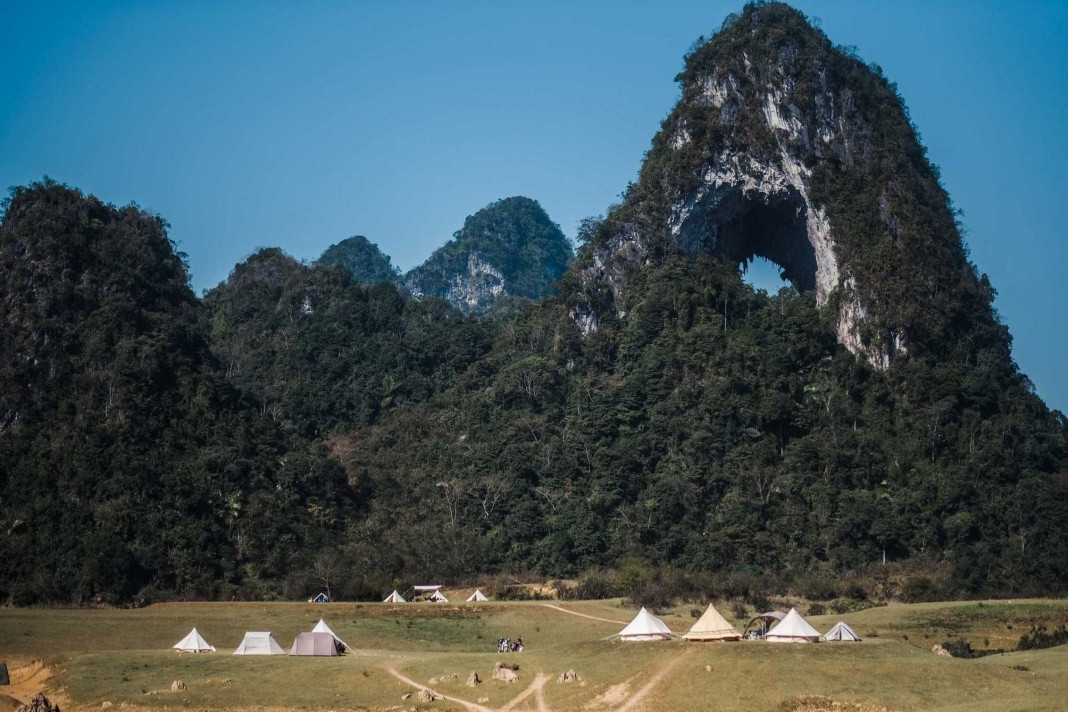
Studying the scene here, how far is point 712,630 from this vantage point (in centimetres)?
3950

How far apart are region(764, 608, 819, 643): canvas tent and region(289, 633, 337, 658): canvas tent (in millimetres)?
13468

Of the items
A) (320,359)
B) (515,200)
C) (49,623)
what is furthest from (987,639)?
(515,200)

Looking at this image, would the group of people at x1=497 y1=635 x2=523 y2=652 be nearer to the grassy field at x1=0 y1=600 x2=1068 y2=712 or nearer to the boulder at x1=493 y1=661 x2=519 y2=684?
the grassy field at x1=0 y1=600 x2=1068 y2=712

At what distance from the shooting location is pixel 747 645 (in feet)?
122

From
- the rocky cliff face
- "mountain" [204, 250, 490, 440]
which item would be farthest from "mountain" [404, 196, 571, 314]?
the rocky cliff face

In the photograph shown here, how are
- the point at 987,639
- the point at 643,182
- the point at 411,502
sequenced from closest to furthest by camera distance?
1. the point at 987,639
2. the point at 411,502
3. the point at 643,182

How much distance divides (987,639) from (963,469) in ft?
77.2

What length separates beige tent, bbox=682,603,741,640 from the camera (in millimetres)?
39375

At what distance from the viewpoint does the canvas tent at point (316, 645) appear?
42219mm

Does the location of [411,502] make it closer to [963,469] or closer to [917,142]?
[963,469]

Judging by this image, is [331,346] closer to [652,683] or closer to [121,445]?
[121,445]

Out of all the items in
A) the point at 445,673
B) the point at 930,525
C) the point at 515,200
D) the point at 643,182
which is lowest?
the point at 445,673

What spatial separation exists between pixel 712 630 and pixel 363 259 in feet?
420

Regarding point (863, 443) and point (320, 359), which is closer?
point (863, 443)
